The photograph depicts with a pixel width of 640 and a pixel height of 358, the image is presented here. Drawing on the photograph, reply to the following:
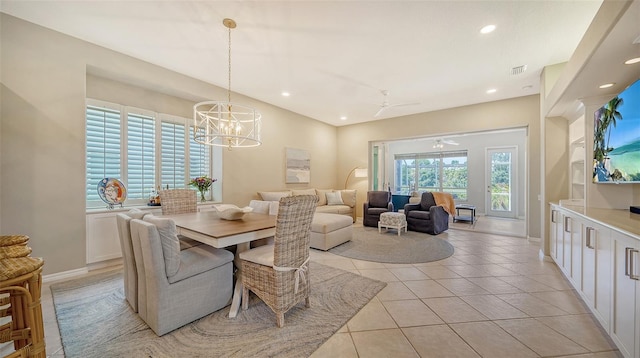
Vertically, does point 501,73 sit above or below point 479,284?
above

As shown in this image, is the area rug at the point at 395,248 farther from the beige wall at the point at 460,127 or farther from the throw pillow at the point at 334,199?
the beige wall at the point at 460,127

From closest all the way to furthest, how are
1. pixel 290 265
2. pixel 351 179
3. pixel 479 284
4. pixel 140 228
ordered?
pixel 140 228 → pixel 290 265 → pixel 479 284 → pixel 351 179

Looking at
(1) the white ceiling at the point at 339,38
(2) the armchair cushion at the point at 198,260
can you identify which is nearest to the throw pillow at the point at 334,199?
(1) the white ceiling at the point at 339,38

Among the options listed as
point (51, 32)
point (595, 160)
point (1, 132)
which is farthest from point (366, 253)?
point (51, 32)

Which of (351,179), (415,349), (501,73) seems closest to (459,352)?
(415,349)

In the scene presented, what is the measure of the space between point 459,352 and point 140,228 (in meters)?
2.56

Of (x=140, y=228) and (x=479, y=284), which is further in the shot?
(x=479, y=284)

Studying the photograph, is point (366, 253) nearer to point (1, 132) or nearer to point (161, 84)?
point (161, 84)

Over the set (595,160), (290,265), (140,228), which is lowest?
(290,265)

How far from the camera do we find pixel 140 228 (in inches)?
71.7

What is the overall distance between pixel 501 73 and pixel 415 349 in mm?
4192

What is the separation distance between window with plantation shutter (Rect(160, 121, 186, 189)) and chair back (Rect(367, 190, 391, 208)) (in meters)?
4.37

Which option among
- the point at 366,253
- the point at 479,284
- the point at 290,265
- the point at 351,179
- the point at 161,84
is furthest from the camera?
the point at 351,179

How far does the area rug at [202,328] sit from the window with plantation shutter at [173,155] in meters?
1.88
